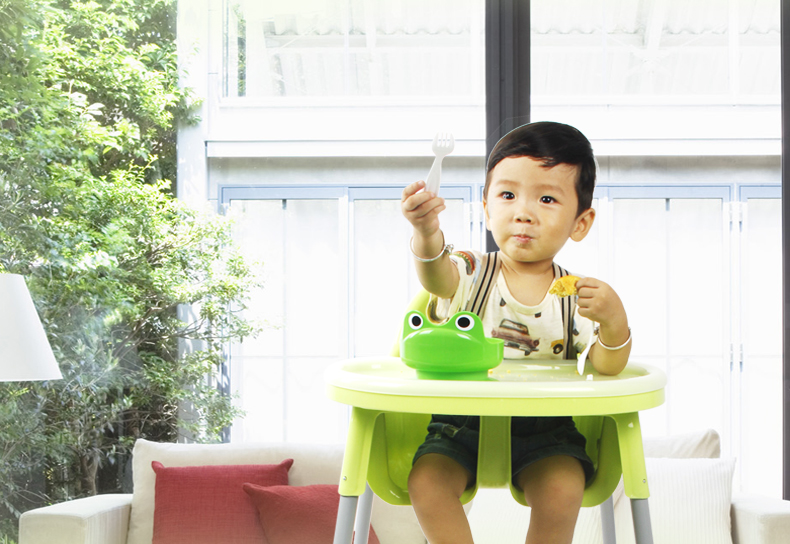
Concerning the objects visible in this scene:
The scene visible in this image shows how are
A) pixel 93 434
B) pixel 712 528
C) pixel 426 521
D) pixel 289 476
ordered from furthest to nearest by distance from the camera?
pixel 93 434, pixel 289 476, pixel 712 528, pixel 426 521

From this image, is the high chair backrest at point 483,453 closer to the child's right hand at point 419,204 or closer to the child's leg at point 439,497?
the child's leg at point 439,497

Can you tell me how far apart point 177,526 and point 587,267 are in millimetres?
1516

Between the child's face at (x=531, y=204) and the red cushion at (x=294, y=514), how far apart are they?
1.12 meters

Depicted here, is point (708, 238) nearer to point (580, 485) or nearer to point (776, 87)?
point (776, 87)

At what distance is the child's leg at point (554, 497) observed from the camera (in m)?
0.84

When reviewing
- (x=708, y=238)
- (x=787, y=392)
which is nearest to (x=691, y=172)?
(x=708, y=238)

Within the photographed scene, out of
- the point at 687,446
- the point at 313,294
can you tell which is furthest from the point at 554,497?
the point at 313,294

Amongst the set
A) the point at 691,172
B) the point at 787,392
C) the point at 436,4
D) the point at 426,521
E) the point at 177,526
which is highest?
the point at 436,4

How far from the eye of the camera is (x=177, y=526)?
1920mm

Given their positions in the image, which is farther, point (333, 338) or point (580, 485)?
point (333, 338)

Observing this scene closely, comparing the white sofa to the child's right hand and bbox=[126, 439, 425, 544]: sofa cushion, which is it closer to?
bbox=[126, 439, 425, 544]: sofa cushion

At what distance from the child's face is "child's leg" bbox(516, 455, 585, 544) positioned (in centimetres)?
27

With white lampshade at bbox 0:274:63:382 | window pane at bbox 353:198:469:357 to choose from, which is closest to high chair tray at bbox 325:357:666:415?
white lampshade at bbox 0:274:63:382

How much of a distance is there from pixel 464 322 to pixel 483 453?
203mm
